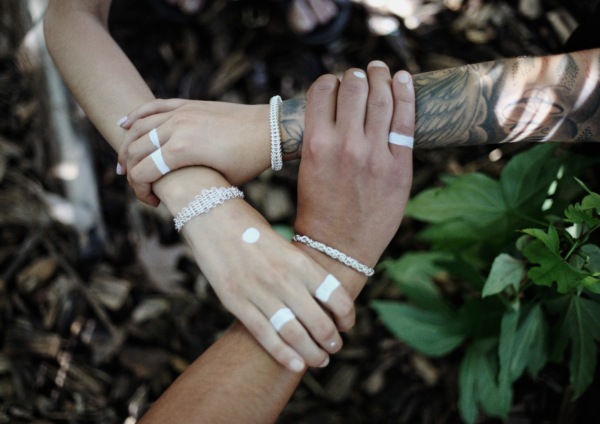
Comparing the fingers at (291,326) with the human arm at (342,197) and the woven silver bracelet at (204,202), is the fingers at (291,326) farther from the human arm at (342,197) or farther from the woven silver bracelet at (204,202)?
the woven silver bracelet at (204,202)

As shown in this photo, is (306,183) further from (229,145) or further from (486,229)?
(486,229)

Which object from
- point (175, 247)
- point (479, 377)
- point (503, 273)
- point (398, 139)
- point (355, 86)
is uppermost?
point (355, 86)

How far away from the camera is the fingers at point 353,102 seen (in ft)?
2.46

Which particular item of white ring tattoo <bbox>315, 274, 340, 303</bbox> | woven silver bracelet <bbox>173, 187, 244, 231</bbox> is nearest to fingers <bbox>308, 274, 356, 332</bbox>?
white ring tattoo <bbox>315, 274, 340, 303</bbox>

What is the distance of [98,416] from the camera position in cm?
126

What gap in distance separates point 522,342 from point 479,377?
18cm

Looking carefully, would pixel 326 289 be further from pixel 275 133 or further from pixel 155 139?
pixel 155 139

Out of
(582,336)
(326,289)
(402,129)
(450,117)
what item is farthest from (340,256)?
(582,336)

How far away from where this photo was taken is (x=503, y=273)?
692mm

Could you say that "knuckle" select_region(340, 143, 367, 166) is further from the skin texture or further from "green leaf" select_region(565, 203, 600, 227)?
"green leaf" select_region(565, 203, 600, 227)

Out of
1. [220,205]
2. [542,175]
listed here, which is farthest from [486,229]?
[220,205]

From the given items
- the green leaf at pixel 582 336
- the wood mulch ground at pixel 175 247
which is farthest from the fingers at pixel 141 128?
the green leaf at pixel 582 336

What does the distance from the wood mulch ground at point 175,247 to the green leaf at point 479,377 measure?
38 cm

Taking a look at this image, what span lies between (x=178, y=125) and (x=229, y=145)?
12 centimetres
